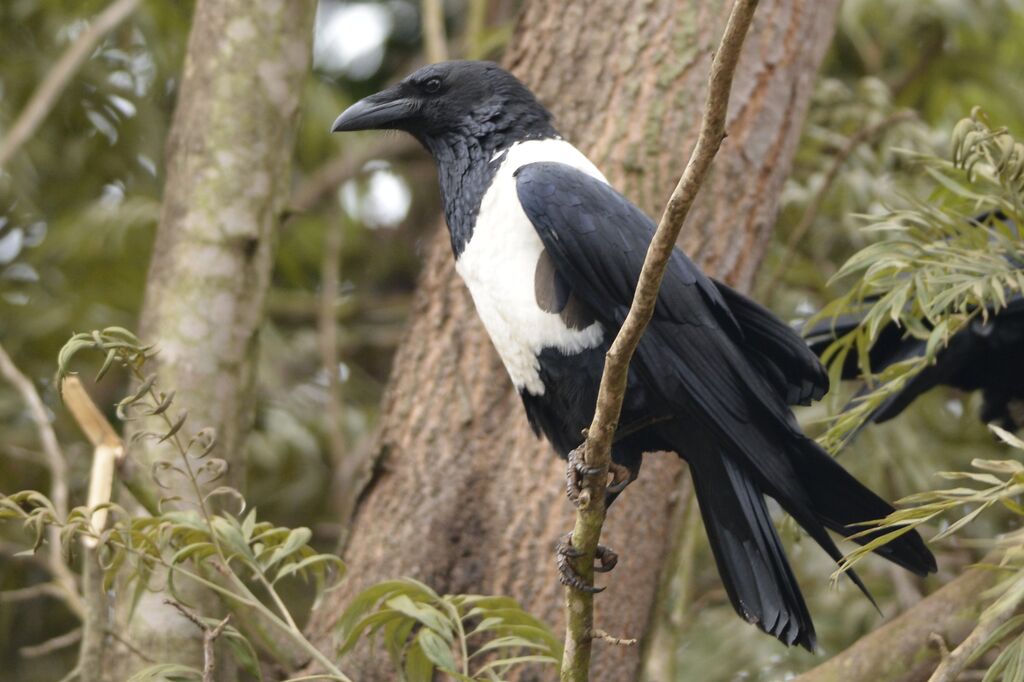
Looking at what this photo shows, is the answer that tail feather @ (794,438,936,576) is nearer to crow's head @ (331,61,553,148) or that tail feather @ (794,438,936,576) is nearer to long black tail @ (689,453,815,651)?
long black tail @ (689,453,815,651)

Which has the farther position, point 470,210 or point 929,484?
point 929,484

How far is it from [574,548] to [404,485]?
112cm

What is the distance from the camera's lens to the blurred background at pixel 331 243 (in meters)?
4.90

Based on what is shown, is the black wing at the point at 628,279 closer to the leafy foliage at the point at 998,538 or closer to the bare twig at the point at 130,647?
the leafy foliage at the point at 998,538

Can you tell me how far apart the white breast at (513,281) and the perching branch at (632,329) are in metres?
0.49

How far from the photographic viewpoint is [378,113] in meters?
3.57

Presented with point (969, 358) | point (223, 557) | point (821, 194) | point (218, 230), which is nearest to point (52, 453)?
point (218, 230)

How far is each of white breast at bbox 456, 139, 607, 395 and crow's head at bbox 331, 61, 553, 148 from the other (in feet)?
0.79

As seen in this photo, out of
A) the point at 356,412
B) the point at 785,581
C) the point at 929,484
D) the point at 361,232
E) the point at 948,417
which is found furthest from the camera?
the point at 361,232

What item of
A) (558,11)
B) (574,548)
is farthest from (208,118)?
(574,548)

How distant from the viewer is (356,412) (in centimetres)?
606

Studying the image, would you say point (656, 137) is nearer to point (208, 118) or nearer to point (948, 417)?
point (208, 118)

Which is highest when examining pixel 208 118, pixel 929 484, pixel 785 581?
pixel 208 118

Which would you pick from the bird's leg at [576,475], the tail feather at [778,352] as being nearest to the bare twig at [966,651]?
the tail feather at [778,352]
